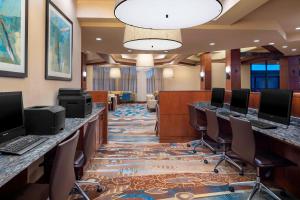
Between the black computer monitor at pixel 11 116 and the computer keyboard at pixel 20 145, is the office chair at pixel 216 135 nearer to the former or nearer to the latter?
the computer keyboard at pixel 20 145

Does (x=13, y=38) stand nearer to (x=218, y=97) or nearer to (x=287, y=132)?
(x=287, y=132)

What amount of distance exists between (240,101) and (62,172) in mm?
3068

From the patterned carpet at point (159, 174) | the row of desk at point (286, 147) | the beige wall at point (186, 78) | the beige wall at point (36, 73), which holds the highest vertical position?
the beige wall at point (186, 78)

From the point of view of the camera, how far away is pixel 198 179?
318 centimetres

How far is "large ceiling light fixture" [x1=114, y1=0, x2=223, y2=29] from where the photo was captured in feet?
5.52

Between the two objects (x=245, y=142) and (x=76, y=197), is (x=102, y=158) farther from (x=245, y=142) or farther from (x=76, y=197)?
(x=245, y=142)

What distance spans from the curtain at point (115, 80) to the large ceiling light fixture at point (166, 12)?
15.4 m

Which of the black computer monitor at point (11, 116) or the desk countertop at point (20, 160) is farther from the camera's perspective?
the black computer monitor at point (11, 116)

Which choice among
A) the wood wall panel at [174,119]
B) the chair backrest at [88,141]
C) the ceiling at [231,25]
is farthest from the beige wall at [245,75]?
the chair backrest at [88,141]

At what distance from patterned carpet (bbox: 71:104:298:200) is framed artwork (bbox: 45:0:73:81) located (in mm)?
1561

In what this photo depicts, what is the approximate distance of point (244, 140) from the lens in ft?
8.31

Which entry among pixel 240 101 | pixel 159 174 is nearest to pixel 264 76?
Answer: pixel 240 101

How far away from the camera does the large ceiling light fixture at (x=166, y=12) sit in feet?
5.52

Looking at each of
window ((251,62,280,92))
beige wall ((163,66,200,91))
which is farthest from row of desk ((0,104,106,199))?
window ((251,62,280,92))
